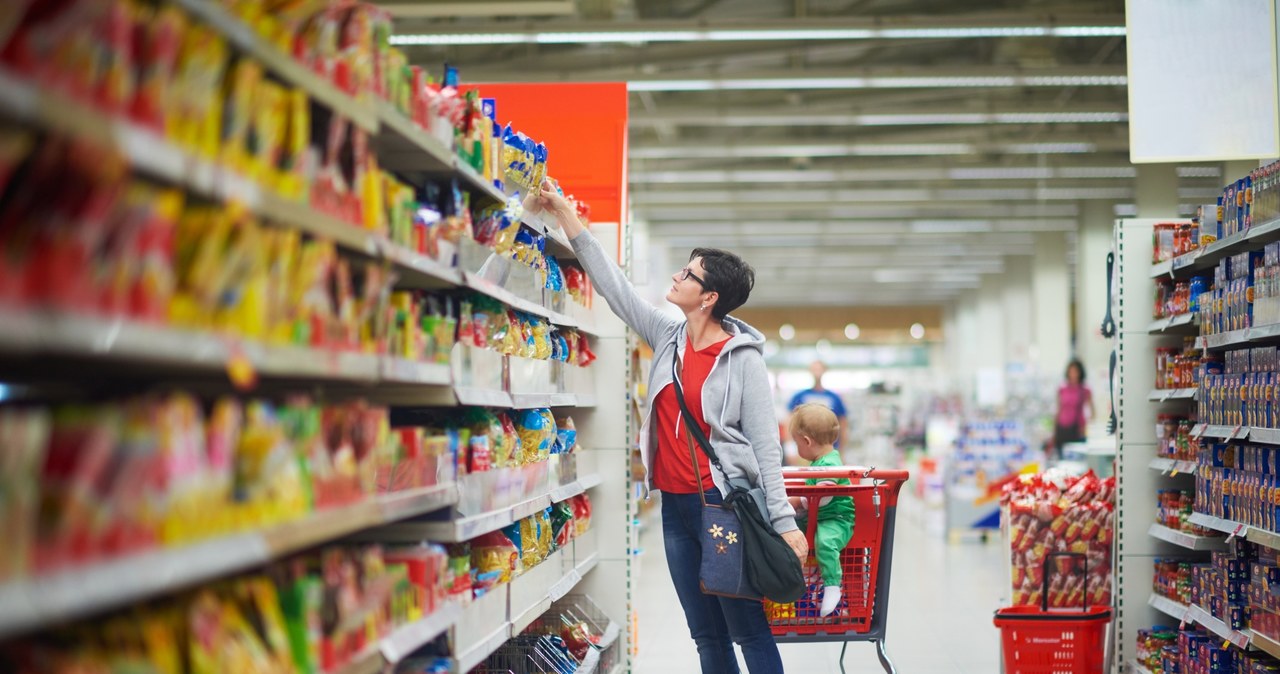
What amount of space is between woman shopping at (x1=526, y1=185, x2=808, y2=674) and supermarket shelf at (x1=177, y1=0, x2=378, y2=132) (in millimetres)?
1558

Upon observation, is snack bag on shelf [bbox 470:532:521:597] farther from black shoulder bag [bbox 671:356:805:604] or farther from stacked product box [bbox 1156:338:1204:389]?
stacked product box [bbox 1156:338:1204:389]

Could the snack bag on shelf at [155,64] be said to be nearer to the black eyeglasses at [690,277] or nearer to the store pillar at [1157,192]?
the black eyeglasses at [690,277]

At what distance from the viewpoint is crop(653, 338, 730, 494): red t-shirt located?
3777 mm

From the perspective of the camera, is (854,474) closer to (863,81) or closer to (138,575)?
(138,575)

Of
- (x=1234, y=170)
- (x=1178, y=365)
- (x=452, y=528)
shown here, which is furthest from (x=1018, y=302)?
(x=452, y=528)

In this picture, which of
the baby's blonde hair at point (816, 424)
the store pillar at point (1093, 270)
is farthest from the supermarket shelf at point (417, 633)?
the store pillar at point (1093, 270)

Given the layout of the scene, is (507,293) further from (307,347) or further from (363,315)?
(307,347)

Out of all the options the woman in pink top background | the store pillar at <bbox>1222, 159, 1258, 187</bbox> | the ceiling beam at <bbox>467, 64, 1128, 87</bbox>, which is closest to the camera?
the ceiling beam at <bbox>467, 64, 1128, 87</bbox>

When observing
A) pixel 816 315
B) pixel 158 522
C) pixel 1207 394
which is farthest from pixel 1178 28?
pixel 816 315

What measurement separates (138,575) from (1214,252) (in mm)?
4070

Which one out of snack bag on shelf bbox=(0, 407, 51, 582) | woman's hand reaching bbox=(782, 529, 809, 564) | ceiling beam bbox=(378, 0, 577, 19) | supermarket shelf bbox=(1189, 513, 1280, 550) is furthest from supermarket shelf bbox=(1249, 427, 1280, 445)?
ceiling beam bbox=(378, 0, 577, 19)

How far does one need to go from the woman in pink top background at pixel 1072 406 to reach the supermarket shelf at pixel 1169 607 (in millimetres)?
7126

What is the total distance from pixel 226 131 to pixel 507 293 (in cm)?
159

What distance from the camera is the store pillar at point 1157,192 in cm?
1474
